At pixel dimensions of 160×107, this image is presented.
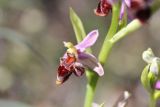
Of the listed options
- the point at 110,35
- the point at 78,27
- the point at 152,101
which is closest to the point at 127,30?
the point at 110,35

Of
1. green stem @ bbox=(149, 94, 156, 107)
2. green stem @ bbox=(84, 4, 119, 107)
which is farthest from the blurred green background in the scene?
green stem @ bbox=(84, 4, 119, 107)

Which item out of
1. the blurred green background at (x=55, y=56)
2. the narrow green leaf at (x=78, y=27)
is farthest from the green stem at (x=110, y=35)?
the blurred green background at (x=55, y=56)

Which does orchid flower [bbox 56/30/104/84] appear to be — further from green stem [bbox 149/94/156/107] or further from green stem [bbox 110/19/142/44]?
green stem [bbox 149/94/156/107]

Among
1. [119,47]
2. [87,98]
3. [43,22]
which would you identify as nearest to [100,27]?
[119,47]

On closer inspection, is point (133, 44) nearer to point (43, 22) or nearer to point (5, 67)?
point (43, 22)

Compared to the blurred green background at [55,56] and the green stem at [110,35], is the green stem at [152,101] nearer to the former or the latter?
the green stem at [110,35]
